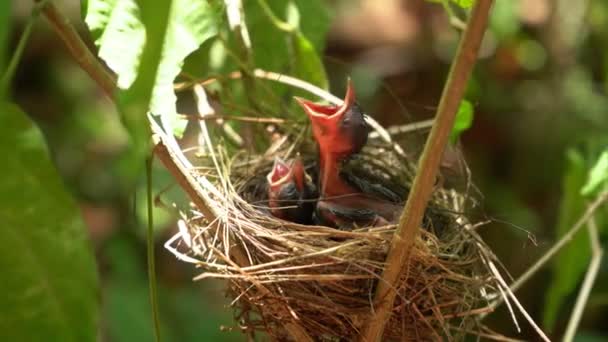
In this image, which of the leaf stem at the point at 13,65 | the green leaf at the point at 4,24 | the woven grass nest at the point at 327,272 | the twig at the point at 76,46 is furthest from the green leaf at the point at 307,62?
the green leaf at the point at 4,24

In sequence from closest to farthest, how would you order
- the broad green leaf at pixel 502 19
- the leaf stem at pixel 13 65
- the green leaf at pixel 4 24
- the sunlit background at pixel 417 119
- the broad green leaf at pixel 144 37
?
1. the green leaf at pixel 4 24
2. the leaf stem at pixel 13 65
3. the broad green leaf at pixel 144 37
4. the broad green leaf at pixel 502 19
5. the sunlit background at pixel 417 119

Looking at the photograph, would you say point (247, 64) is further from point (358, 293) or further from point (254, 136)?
point (358, 293)

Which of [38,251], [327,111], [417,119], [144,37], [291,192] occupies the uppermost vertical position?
[144,37]

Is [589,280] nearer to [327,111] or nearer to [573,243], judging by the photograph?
[573,243]

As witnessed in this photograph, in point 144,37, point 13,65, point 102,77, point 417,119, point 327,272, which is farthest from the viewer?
point 417,119

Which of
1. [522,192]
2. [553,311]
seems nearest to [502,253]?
[522,192]

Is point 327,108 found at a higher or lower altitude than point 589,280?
higher

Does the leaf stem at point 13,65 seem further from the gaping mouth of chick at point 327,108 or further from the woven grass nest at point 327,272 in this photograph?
the gaping mouth of chick at point 327,108

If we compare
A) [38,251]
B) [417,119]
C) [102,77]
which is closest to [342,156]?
[102,77]
